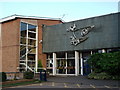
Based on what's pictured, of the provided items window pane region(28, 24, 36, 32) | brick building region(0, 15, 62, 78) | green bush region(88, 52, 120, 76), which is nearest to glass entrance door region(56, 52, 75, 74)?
brick building region(0, 15, 62, 78)

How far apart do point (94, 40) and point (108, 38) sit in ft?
5.64

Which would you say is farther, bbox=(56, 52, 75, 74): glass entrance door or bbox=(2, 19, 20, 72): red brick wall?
bbox=(56, 52, 75, 74): glass entrance door

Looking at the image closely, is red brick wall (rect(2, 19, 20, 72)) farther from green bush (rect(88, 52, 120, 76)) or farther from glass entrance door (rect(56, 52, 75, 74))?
green bush (rect(88, 52, 120, 76))

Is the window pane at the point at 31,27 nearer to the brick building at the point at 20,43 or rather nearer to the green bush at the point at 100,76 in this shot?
the brick building at the point at 20,43

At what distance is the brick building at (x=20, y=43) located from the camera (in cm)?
2411

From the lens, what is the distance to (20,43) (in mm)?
24297

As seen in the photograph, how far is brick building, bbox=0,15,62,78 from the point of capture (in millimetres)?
24109

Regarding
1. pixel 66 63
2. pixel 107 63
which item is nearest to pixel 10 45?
pixel 66 63

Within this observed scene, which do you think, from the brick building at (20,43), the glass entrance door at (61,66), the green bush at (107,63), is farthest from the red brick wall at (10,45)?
the green bush at (107,63)

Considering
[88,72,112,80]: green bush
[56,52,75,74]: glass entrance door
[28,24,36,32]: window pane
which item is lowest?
[88,72,112,80]: green bush

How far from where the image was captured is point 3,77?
1494 centimetres

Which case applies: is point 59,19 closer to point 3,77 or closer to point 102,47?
Result: point 102,47

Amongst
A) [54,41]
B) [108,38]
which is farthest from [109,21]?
[54,41]

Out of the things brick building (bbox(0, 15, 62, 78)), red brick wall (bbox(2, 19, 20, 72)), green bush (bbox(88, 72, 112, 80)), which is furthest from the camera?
brick building (bbox(0, 15, 62, 78))
